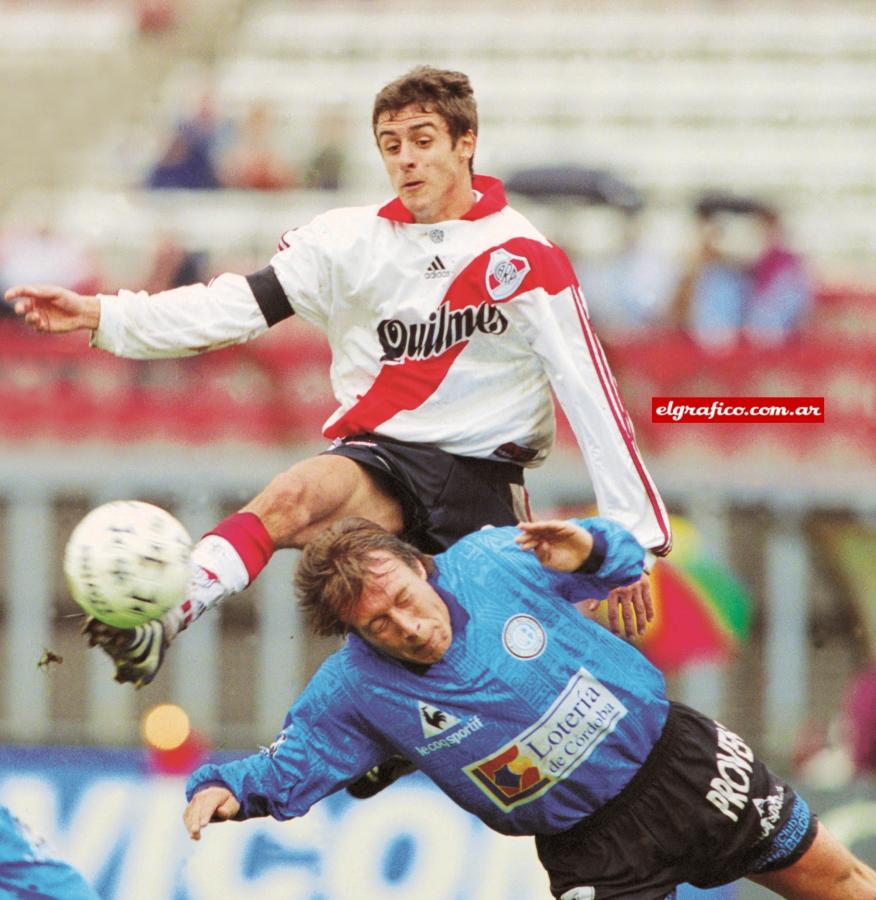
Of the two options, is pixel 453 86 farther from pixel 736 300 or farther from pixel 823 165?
pixel 823 165

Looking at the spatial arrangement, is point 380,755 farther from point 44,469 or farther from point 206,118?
point 206,118

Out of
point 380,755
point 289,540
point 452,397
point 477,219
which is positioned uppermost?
point 477,219

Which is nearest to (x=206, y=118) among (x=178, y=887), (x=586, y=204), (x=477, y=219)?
(x=586, y=204)

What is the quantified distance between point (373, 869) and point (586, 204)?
5378mm

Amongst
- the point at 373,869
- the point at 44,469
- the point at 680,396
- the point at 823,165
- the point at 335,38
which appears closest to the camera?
the point at 373,869

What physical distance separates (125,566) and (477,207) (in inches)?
60.7

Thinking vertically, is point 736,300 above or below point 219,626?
above

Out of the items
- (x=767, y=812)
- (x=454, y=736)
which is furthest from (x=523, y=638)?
(x=767, y=812)

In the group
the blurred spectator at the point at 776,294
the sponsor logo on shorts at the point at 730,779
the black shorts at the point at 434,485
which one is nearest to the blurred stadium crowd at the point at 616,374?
the blurred spectator at the point at 776,294

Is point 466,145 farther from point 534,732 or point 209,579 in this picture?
point 534,732

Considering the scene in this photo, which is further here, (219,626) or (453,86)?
(219,626)

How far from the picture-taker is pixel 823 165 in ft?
46.4

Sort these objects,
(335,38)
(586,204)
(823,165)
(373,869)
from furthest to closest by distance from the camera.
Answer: (335,38) < (823,165) < (586,204) < (373,869)

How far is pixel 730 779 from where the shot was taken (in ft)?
18.6
